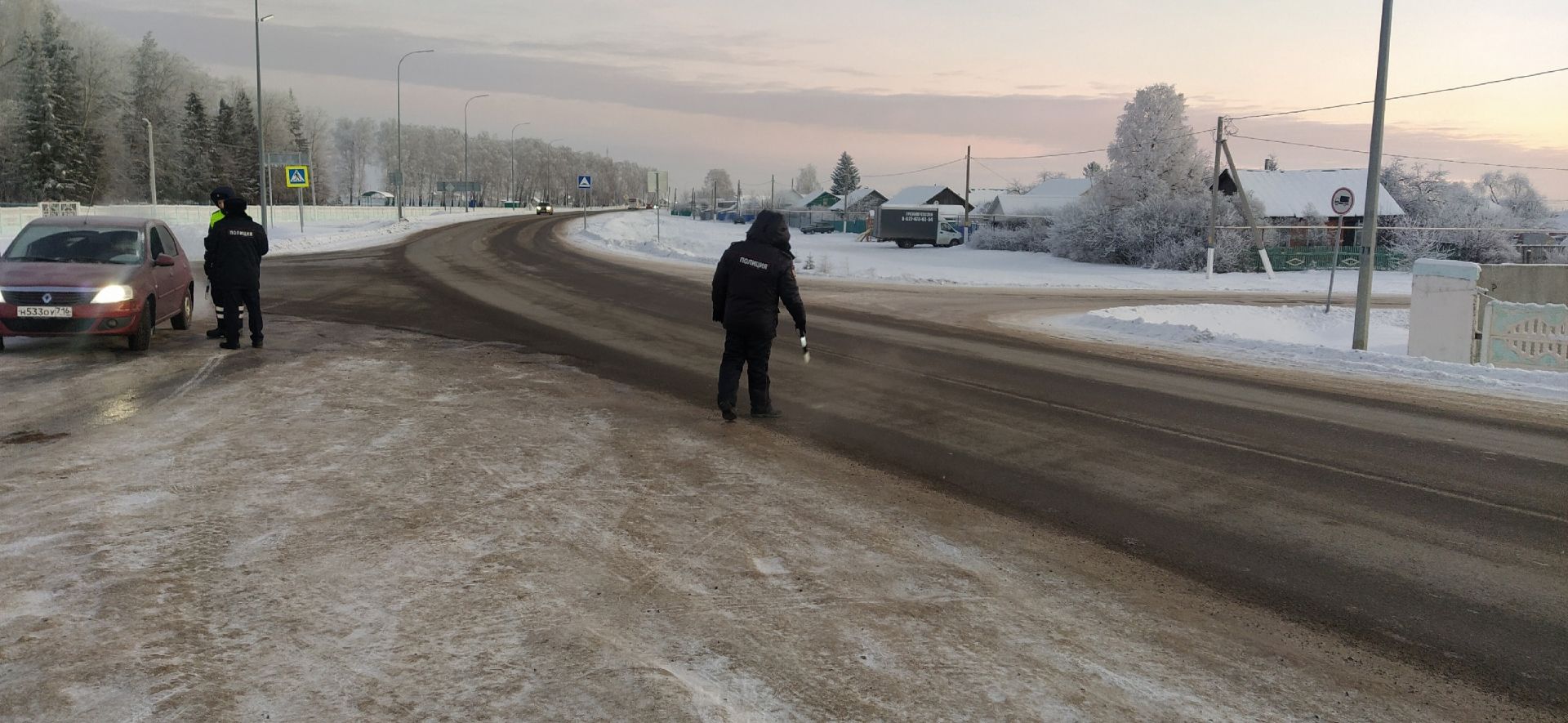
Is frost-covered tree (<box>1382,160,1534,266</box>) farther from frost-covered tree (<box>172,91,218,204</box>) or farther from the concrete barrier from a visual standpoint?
frost-covered tree (<box>172,91,218,204</box>)

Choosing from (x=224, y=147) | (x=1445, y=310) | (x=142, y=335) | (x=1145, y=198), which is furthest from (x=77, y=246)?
(x=224, y=147)

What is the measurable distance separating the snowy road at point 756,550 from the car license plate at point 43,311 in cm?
49

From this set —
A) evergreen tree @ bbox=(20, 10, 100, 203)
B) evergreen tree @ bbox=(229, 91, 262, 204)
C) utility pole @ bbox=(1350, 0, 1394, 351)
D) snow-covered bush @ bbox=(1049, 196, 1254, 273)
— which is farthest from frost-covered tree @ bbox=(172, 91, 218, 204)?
utility pole @ bbox=(1350, 0, 1394, 351)

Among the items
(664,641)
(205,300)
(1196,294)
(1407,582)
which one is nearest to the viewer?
(664,641)

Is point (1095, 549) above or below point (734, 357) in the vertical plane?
below

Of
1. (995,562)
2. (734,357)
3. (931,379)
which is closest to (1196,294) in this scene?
(931,379)

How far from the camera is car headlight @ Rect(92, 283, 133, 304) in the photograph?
10094 millimetres

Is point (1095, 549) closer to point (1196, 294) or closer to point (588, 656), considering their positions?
point (588, 656)

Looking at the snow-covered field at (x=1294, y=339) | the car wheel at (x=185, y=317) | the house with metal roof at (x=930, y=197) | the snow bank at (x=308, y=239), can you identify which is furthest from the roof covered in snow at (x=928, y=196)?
the car wheel at (x=185, y=317)

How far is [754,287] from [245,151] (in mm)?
97047

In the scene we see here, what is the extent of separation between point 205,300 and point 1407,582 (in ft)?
56.8

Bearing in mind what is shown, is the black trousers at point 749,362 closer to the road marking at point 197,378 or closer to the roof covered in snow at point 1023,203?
the road marking at point 197,378

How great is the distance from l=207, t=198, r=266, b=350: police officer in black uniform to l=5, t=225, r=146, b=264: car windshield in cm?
98

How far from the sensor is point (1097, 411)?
29.6 ft
